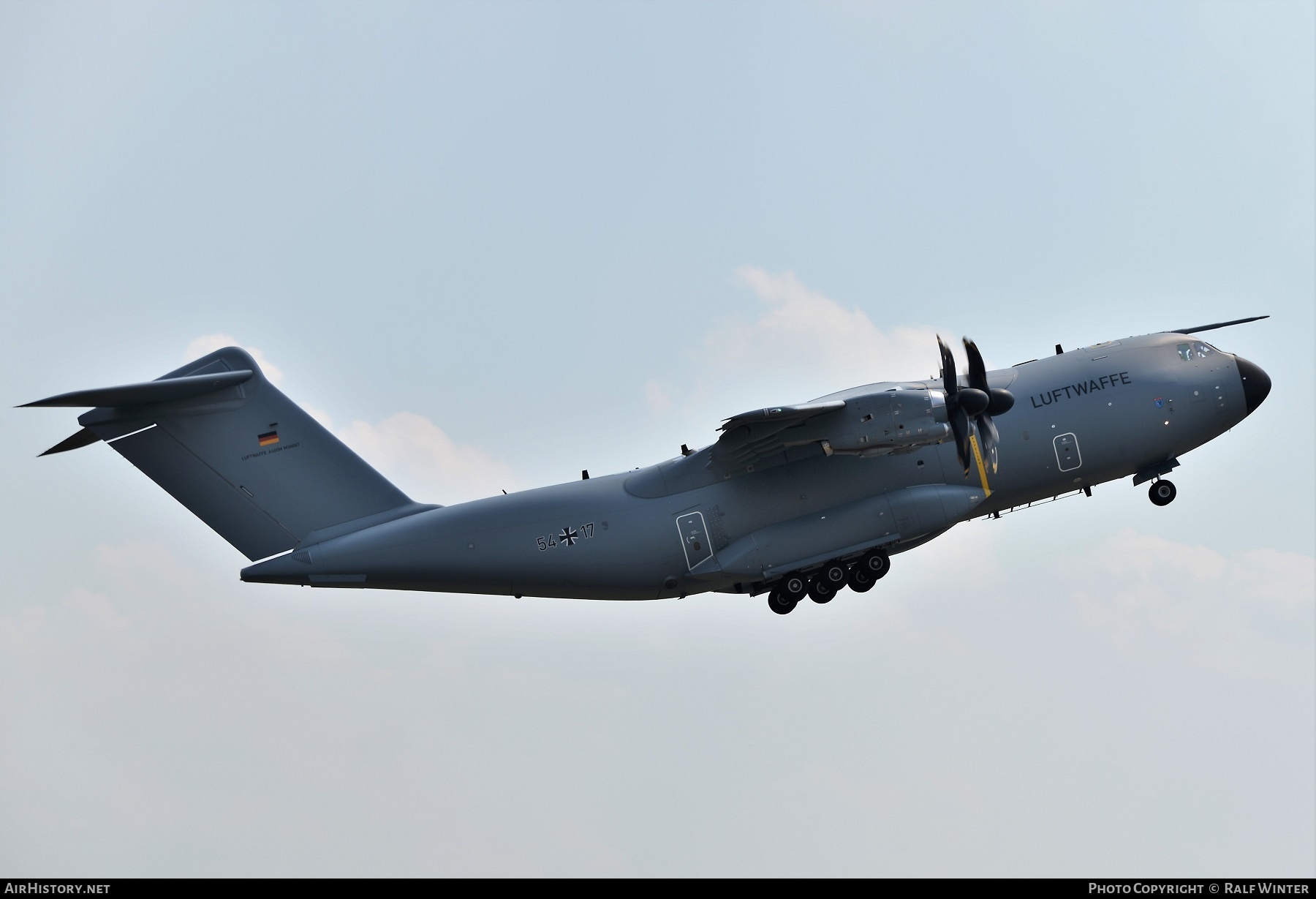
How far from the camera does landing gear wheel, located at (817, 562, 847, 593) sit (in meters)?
23.7

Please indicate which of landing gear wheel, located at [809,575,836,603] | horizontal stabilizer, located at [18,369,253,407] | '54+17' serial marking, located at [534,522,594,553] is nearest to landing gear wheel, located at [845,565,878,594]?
landing gear wheel, located at [809,575,836,603]

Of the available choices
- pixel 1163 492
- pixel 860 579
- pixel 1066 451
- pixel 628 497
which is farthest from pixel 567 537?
pixel 1163 492

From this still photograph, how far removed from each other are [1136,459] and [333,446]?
46.5 ft

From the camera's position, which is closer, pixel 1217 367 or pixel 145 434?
pixel 145 434

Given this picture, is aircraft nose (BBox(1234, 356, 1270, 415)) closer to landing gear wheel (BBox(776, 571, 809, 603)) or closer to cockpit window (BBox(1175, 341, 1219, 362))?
cockpit window (BBox(1175, 341, 1219, 362))

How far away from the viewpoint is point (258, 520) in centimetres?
2325

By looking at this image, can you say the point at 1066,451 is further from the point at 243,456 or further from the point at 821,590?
the point at 243,456

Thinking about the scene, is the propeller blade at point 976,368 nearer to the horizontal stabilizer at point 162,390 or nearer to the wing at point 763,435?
the wing at point 763,435

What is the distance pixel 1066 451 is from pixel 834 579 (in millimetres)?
4628

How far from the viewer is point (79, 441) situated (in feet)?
74.5

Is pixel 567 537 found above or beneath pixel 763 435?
beneath

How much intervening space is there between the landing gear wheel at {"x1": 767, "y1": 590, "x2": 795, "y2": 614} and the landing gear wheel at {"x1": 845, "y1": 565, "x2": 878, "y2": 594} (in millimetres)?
1069
